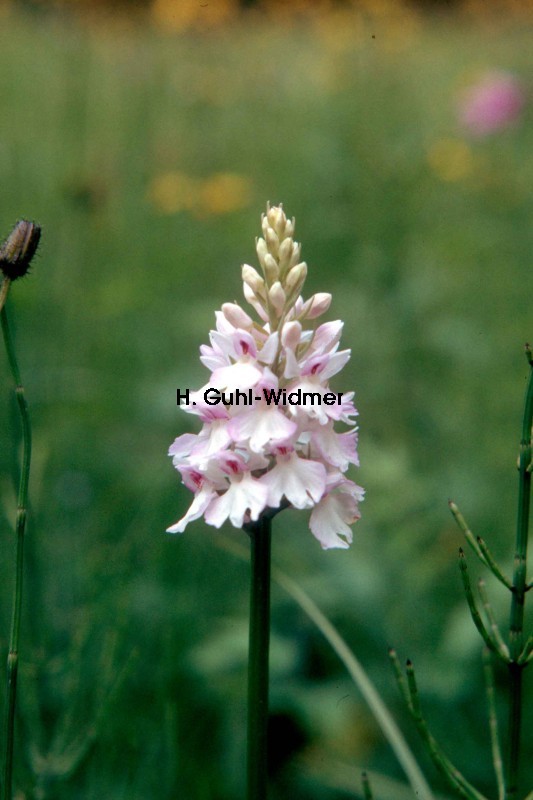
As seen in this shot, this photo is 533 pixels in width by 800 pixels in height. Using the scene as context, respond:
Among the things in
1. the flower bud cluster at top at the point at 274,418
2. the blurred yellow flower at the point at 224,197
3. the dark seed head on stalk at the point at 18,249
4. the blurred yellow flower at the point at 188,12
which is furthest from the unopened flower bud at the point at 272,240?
the blurred yellow flower at the point at 224,197

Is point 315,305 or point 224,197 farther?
point 224,197

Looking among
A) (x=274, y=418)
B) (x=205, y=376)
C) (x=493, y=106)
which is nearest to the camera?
(x=274, y=418)

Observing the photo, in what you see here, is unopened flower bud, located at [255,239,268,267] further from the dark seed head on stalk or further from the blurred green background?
the blurred green background

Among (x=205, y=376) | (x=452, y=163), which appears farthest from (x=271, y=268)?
(x=452, y=163)

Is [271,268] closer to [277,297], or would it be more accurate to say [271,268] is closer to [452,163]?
[277,297]

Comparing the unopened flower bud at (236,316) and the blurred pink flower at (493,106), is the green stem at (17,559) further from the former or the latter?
the blurred pink flower at (493,106)

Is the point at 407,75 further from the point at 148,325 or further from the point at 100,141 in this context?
the point at 148,325

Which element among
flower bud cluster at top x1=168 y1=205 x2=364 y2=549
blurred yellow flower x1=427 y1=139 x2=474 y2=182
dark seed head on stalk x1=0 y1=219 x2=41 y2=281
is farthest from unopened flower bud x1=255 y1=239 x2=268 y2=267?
blurred yellow flower x1=427 y1=139 x2=474 y2=182
